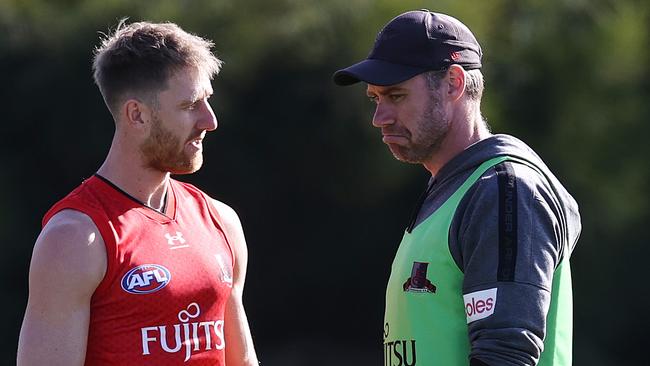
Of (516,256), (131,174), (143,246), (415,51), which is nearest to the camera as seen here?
(516,256)

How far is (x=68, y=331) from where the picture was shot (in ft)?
7.97

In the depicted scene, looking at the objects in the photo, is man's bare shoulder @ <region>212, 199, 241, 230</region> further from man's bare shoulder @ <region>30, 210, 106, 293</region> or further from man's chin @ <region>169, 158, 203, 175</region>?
man's bare shoulder @ <region>30, 210, 106, 293</region>

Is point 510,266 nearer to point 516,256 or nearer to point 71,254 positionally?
point 516,256

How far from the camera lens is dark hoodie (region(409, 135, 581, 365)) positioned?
2154 millimetres

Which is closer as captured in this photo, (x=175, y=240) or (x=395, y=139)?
(x=395, y=139)

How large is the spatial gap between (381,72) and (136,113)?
0.65 meters

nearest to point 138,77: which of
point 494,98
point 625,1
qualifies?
point 494,98

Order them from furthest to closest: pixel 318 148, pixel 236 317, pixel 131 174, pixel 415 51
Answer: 1. pixel 318 148
2. pixel 236 317
3. pixel 131 174
4. pixel 415 51

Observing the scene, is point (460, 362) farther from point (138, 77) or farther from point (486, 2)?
point (486, 2)

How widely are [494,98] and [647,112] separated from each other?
3.63 feet

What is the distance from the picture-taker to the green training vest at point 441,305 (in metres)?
2.29

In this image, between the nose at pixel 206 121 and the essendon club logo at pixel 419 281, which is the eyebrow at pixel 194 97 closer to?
the nose at pixel 206 121

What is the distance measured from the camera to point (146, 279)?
252cm

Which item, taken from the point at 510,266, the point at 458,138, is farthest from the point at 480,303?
the point at 458,138
